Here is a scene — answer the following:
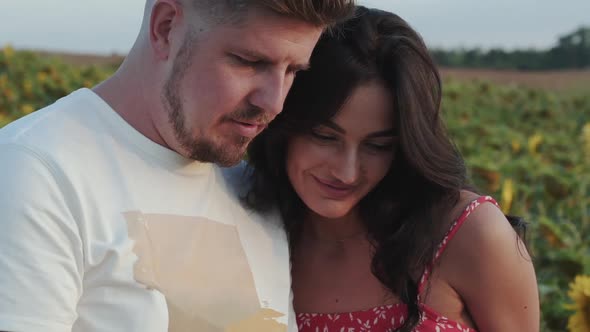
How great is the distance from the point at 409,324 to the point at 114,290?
794 mm

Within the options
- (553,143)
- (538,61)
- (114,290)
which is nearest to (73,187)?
(114,290)

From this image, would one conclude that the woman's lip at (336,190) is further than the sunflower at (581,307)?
No

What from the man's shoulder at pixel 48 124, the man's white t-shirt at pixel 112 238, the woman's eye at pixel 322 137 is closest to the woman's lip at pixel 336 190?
the woman's eye at pixel 322 137

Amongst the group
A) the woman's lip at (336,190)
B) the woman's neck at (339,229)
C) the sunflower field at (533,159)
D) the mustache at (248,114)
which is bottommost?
the sunflower field at (533,159)

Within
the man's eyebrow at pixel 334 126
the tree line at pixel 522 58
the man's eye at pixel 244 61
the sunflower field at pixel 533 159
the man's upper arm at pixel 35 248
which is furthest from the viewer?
the tree line at pixel 522 58

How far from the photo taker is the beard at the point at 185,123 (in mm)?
1646

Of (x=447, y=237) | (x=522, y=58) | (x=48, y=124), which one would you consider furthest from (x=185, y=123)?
(x=522, y=58)

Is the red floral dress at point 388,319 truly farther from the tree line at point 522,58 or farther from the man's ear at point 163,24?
the tree line at point 522,58

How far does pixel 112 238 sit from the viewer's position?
61.0 inches

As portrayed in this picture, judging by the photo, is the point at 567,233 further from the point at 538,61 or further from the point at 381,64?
the point at 538,61

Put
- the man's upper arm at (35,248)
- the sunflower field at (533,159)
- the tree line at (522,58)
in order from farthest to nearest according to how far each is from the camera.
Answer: the tree line at (522,58) → the sunflower field at (533,159) → the man's upper arm at (35,248)

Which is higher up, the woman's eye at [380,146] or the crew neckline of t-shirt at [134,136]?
the crew neckline of t-shirt at [134,136]

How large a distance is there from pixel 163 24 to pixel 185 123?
0.20 metres

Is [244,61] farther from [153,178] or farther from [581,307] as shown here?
[581,307]
